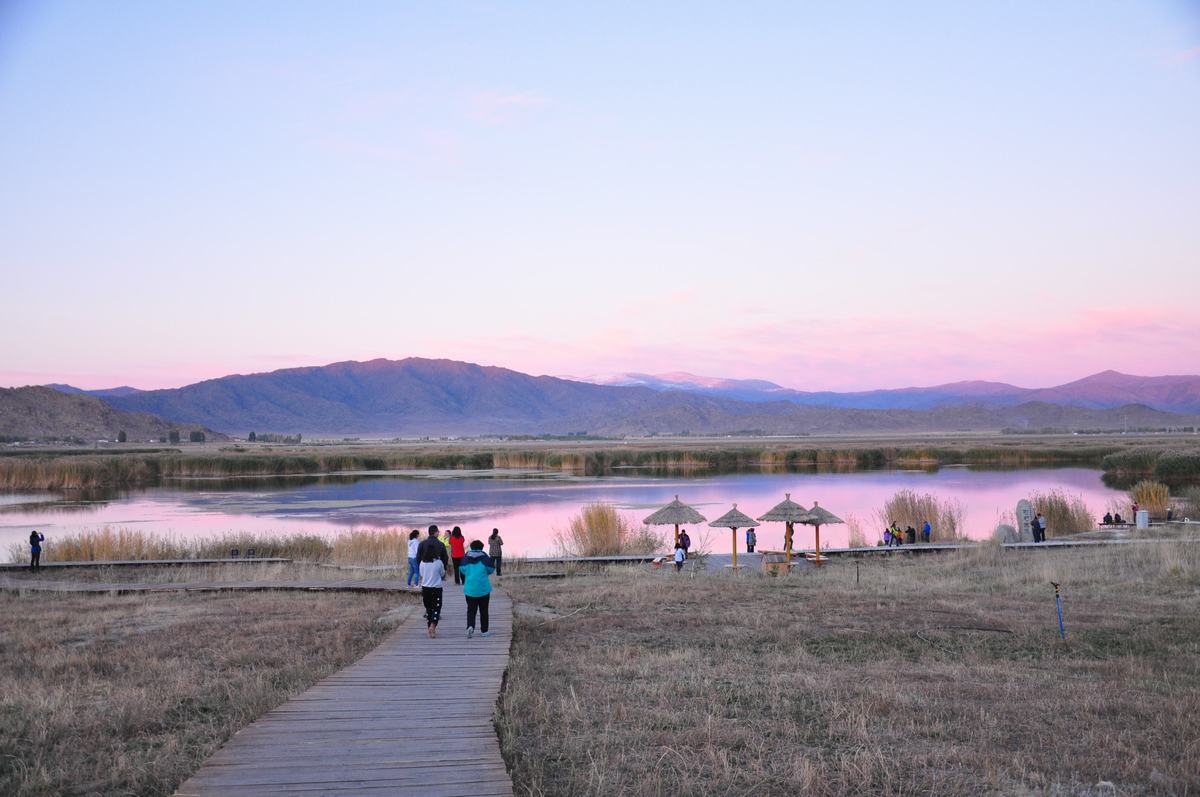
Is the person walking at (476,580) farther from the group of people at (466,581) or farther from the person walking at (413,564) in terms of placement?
the person walking at (413,564)

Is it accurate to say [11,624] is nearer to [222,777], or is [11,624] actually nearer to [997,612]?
[222,777]

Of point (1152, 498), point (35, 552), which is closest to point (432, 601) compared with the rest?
point (35, 552)

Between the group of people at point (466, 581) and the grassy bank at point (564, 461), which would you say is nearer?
the group of people at point (466, 581)

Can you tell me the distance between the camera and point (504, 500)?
47.3 m

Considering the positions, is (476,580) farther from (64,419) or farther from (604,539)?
(64,419)

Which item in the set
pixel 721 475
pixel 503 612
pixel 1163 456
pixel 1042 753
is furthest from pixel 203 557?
pixel 1163 456

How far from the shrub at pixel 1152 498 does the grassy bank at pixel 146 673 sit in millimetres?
29239

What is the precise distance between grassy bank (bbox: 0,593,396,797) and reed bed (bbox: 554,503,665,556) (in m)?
10.3

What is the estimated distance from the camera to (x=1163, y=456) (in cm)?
5506

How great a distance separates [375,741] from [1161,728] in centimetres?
697

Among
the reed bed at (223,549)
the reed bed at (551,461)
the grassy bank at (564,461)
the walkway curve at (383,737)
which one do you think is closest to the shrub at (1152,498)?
the reed bed at (551,461)

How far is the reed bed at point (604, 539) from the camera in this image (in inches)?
1145

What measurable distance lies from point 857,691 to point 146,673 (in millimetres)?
8589

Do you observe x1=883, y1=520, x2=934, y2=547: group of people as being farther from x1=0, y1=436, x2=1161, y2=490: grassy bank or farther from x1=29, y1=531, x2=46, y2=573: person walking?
x1=0, y1=436, x2=1161, y2=490: grassy bank
